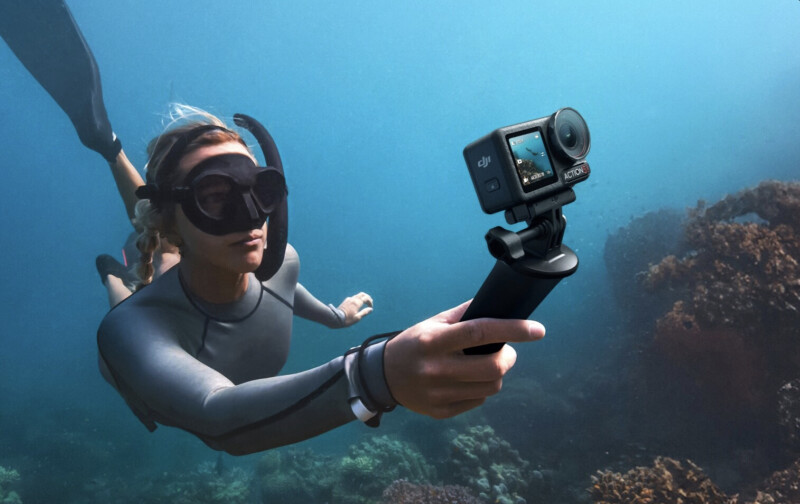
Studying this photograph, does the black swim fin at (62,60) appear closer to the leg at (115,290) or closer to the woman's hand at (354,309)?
the leg at (115,290)

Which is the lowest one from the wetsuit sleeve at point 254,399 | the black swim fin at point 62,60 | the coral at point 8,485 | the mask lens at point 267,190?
the coral at point 8,485

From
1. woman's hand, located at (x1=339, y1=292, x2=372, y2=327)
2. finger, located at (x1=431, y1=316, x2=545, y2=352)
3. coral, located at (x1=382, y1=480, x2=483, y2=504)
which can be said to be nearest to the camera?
finger, located at (x1=431, y1=316, x2=545, y2=352)

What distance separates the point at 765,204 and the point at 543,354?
10.0 meters

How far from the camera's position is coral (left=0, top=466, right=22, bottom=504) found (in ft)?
31.0

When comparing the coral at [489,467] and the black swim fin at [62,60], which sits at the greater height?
the black swim fin at [62,60]

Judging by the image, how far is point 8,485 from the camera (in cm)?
1027

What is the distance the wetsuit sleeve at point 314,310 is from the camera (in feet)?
12.5

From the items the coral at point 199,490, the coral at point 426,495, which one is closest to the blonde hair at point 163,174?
the coral at point 426,495

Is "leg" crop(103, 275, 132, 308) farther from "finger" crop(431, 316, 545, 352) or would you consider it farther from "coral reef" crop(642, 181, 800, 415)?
"coral reef" crop(642, 181, 800, 415)

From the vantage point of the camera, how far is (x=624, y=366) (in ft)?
29.3

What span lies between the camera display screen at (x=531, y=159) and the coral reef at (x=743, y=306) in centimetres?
637

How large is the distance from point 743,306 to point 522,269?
655cm

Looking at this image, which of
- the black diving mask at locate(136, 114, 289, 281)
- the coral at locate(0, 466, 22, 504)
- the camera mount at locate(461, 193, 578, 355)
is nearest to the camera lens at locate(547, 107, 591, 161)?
the camera mount at locate(461, 193, 578, 355)

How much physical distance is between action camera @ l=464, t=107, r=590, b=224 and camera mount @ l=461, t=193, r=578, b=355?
4cm
